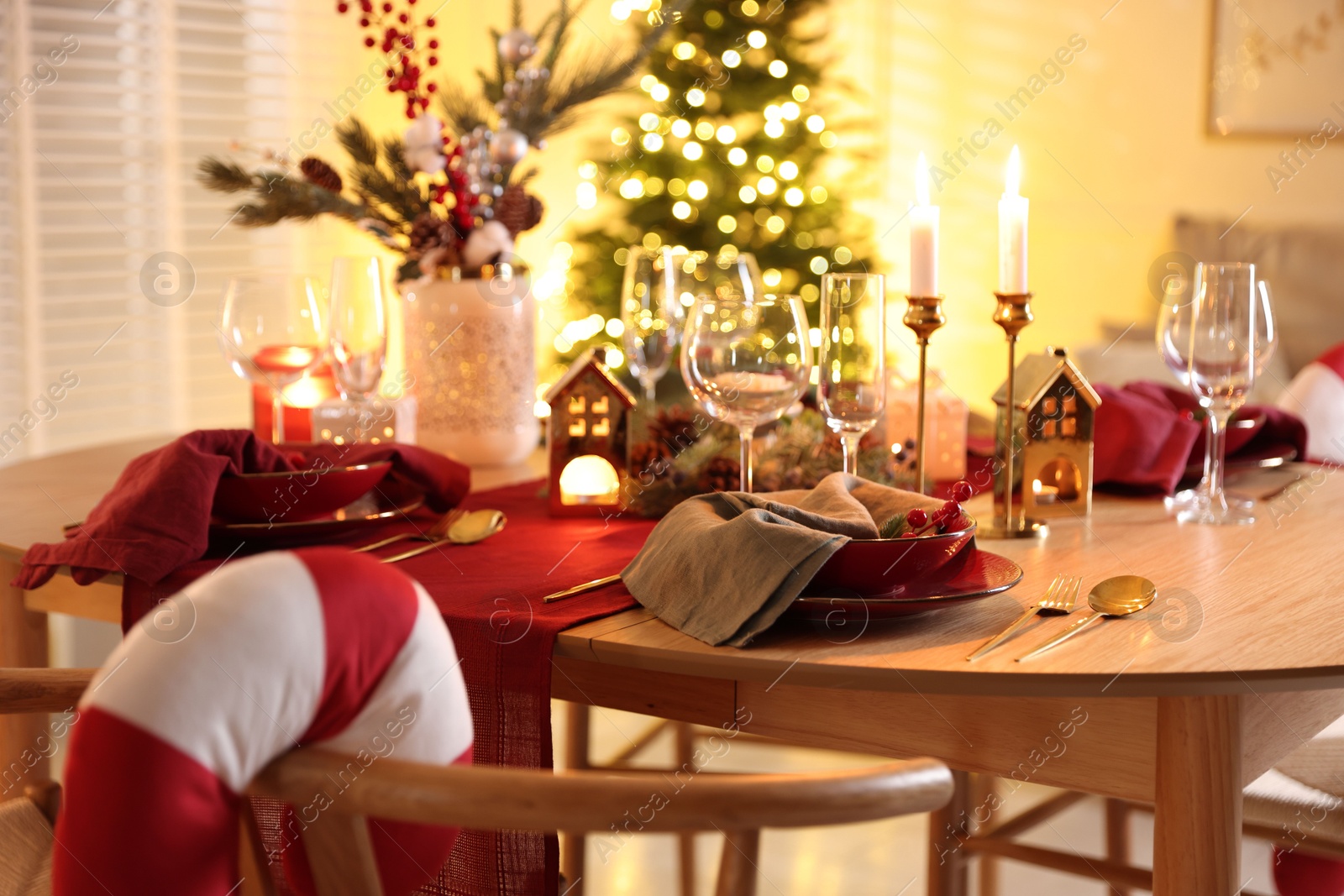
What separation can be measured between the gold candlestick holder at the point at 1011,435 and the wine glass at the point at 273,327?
0.77 meters

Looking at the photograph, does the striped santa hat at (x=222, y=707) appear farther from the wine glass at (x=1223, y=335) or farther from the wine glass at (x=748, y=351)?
the wine glass at (x=1223, y=335)

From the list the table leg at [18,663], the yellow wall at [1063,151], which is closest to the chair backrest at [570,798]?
the table leg at [18,663]

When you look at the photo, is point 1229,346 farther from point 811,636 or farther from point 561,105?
point 561,105

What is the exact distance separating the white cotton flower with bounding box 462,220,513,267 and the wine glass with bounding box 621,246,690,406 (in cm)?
17

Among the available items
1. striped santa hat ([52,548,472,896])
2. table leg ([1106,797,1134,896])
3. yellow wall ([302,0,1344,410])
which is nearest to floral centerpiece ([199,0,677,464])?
striped santa hat ([52,548,472,896])

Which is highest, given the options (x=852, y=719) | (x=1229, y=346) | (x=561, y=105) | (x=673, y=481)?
(x=561, y=105)

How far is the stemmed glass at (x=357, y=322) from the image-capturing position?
1.42 meters

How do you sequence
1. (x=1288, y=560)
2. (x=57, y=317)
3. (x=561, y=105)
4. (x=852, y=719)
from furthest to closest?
(x=57, y=317) → (x=561, y=105) → (x=1288, y=560) → (x=852, y=719)

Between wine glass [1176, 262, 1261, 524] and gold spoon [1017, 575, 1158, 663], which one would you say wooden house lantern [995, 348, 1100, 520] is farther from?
gold spoon [1017, 575, 1158, 663]

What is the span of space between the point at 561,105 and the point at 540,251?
286 cm

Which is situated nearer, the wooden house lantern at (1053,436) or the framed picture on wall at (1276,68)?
the wooden house lantern at (1053,436)

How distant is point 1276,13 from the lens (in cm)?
346

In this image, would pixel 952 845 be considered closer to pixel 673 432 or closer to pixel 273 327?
pixel 673 432

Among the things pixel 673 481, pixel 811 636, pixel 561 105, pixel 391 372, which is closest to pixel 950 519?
pixel 811 636
